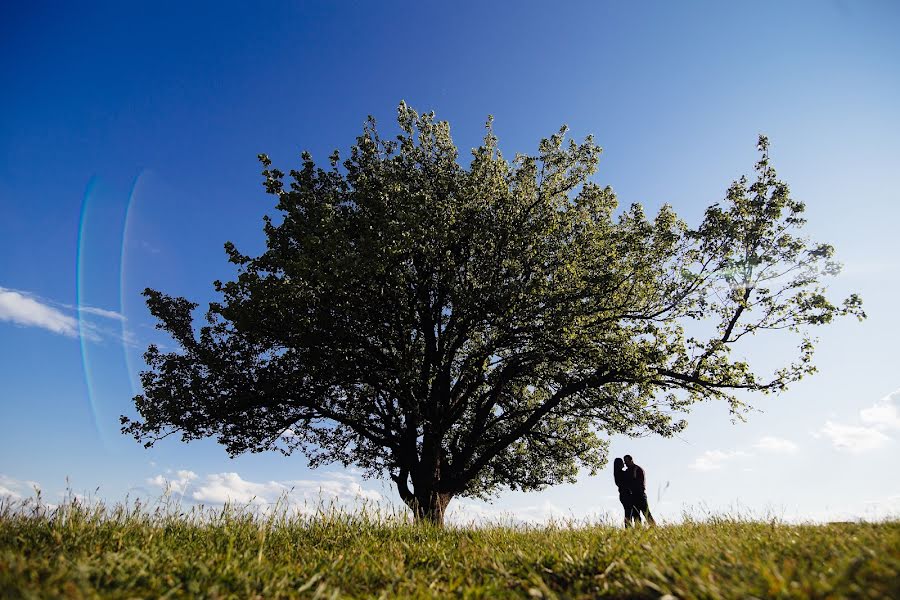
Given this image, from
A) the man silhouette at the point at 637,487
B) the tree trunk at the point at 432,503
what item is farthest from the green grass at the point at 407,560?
the tree trunk at the point at 432,503

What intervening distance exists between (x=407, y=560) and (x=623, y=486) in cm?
945

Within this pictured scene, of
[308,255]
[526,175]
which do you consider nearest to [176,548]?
[308,255]

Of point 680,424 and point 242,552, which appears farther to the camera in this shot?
point 680,424

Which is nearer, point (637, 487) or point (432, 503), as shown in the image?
point (637, 487)

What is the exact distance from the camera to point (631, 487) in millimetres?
13781

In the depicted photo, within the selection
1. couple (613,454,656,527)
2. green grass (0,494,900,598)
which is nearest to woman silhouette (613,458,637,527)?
couple (613,454,656,527)

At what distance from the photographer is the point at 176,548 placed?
653cm

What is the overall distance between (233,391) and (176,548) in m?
11.2

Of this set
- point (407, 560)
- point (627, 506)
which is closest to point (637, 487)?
point (627, 506)

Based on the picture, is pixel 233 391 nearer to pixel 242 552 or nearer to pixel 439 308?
pixel 439 308

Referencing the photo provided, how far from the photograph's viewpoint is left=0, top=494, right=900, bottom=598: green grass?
411 centimetres

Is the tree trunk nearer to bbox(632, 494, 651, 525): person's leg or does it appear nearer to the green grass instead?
bbox(632, 494, 651, 525): person's leg

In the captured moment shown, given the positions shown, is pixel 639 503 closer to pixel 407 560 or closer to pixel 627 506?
pixel 627 506

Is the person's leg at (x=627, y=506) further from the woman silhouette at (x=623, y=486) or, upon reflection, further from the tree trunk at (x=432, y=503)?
the tree trunk at (x=432, y=503)
